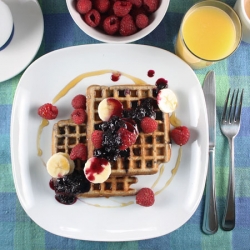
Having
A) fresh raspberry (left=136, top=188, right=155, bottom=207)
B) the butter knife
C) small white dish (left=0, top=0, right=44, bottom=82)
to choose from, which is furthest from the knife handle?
small white dish (left=0, top=0, right=44, bottom=82)

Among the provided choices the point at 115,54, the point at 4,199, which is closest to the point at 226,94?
the point at 115,54

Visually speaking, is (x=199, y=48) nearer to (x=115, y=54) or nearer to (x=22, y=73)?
(x=115, y=54)

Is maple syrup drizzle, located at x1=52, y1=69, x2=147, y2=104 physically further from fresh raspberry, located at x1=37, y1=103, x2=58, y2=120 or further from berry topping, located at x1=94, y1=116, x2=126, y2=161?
berry topping, located at x1=94, y1=116, x2=126, y2=161

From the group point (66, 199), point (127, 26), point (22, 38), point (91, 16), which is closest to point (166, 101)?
point (127, 26)

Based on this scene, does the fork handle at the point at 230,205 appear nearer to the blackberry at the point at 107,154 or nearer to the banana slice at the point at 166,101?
the banana slice at the point at 166,101

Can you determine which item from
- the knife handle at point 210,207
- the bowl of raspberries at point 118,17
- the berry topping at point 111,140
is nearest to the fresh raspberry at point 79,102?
the berry topping at point 111,140

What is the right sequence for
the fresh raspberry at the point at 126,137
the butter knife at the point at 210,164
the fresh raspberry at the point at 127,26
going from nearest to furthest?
the fresh raspberry at the point at 126,137
the fresh raspberry at the point at 127,26
the butter knife at the point at 210,164
